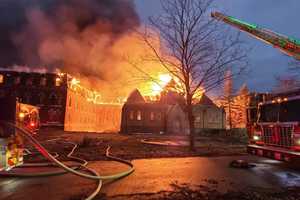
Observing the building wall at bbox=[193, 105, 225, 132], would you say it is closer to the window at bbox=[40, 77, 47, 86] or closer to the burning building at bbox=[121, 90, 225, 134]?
the burning building at bbox=[121, 90, 225, 134]

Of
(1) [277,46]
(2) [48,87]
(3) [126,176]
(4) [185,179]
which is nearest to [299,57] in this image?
(1) [277,46]

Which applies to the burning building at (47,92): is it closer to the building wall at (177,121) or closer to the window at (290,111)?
the building wall at (177,121)

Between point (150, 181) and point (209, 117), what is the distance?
4155cm

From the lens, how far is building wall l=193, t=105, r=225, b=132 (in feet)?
149

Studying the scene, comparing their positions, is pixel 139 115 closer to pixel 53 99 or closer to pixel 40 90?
pixel 53 99

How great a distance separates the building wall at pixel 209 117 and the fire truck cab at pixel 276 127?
3632 centimetres

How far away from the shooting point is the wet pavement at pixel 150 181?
17.8 feet

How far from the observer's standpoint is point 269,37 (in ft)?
55.8

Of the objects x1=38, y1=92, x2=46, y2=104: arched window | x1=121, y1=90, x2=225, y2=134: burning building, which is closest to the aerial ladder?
x1=121, y1=90, x2=225, y2=134: burning building

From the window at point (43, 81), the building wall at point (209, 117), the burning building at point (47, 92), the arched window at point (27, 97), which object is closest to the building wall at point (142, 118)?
the building wall at point (209, 117)

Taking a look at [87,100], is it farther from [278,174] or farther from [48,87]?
[278,174]

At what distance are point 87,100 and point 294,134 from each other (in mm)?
50106

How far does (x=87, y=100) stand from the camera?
5366cm

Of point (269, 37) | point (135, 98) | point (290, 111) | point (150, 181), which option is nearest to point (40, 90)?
point (135, 98)
